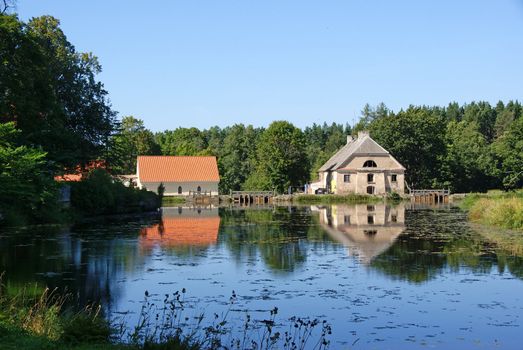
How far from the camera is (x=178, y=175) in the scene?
75688 millimetres

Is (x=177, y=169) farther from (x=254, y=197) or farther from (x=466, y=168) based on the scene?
(x=466, y=168)

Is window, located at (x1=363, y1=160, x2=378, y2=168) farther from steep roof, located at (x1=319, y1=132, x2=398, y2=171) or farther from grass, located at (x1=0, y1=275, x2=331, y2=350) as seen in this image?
grass, located at (x1=0, y1=275, x2=331, y2=350)

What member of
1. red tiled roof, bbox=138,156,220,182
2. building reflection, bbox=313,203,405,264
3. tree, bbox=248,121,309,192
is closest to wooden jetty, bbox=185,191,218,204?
red tiled roof, bbox=138,156,220,182

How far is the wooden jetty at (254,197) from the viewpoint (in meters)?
70.2

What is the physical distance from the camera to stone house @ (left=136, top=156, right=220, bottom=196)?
74.8 meters

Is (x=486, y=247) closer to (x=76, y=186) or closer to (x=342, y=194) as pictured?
(x=76, y=186)

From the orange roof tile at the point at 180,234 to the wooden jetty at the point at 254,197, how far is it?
3316cm

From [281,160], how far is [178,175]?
12.6 metres

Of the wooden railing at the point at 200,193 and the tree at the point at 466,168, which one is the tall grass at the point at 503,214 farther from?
the tree at the point at 466,168

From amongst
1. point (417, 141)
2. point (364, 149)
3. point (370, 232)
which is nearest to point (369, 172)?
point (364, 149)

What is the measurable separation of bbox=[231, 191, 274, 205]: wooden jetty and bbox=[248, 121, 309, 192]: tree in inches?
118

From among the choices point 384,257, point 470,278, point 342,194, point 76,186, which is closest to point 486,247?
point 384,257

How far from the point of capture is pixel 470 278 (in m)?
16.2

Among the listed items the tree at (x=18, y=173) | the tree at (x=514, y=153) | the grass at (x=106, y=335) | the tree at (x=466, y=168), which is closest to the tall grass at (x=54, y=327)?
the grass at (x=106, y=335)
